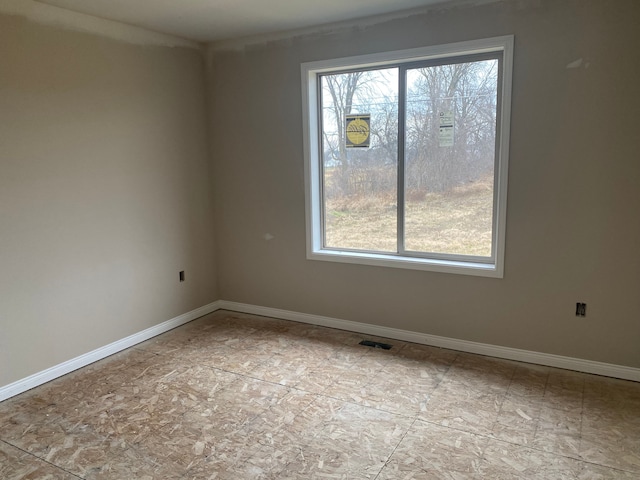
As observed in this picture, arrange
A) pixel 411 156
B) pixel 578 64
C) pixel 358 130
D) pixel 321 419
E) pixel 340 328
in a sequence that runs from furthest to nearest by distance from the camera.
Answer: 1. pixel 340 328
2. pixel 358 130
3. pixel 411 156
4. pixel 578 64
5. pixel 321 419

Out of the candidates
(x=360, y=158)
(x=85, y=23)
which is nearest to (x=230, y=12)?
(x=85, y=23)

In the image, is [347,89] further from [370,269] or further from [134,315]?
[134,315]

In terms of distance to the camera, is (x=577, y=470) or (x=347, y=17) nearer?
(x=577, y=470)

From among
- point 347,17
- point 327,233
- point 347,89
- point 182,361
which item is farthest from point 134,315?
point 347,17

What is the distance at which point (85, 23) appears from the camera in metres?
3.35

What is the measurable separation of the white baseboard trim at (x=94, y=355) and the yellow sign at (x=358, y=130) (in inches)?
86.1

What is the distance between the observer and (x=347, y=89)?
3943 mm

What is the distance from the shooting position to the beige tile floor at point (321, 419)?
2.32 metres

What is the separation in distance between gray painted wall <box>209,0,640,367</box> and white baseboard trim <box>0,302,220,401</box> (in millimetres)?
1272

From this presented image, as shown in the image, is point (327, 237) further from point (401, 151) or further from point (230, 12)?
point (230, 12)

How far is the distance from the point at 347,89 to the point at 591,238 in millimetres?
2203

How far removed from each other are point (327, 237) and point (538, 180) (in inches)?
72.1

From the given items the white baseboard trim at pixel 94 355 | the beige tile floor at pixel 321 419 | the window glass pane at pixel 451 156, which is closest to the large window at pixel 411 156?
the window glass pane at pixel 451 156

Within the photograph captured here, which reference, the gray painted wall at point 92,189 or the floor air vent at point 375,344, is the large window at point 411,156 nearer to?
the floor air vent at point 375,344
